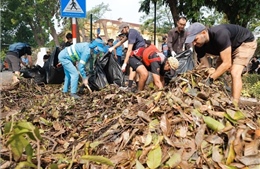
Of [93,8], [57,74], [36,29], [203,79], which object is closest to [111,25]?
[93,8]

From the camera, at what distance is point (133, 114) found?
2.69 metres

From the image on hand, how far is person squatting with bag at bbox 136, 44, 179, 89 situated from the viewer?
4.64 meters

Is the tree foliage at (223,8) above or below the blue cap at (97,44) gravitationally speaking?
above

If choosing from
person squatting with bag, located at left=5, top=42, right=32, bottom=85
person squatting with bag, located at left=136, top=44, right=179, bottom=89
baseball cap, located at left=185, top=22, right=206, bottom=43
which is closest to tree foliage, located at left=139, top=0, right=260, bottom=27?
person squatting with bag, located at left=5, top=42, right=32, bottom=85

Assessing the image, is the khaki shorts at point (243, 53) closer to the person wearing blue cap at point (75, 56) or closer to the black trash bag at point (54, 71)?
the person wearing blue cap at point (75, 56)

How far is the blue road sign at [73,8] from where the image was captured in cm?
608

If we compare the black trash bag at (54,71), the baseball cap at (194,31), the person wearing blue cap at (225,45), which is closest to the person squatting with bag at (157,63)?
the person wearing blue cap at (225,45)

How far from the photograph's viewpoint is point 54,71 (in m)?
7.00

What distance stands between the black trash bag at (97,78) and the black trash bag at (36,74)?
1672mm

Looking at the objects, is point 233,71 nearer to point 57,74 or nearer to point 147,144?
point 147,144

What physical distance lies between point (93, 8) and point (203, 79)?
1584 inches

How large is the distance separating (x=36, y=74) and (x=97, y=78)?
2016mm

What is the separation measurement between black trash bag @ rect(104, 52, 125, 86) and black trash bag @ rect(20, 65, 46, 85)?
182cm

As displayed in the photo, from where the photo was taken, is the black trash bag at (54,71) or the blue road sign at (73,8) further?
the black trash bag at (54,71)
